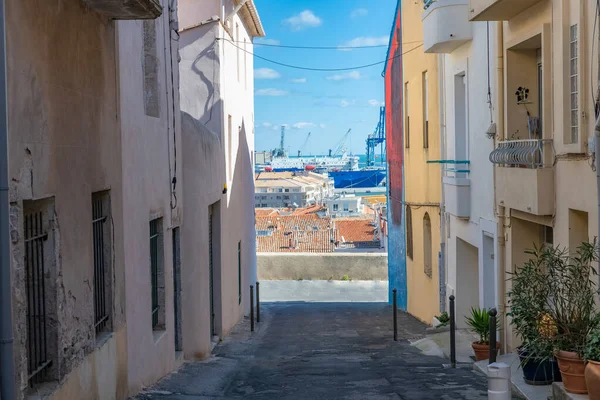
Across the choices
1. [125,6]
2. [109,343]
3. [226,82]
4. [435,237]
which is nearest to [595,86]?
[125,6]

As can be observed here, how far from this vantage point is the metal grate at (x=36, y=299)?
6547 mm

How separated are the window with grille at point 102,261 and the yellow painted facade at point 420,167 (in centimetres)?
1029

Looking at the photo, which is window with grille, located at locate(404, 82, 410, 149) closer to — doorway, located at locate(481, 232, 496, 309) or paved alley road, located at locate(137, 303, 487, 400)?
paved alley road, located at locate(137, 303, 487, 400)

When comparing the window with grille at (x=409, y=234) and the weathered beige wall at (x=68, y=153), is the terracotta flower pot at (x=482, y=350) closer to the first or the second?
the weathered beige wall at (x=68, y=153)

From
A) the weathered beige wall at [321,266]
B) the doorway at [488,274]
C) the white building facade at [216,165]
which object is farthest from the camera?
the weathered beige wall at [321,266]

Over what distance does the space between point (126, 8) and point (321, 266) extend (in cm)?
2717

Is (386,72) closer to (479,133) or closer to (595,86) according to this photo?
(479,133)

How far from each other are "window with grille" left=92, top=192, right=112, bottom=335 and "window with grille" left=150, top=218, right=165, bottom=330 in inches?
106

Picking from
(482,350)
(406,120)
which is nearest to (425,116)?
(406,120)

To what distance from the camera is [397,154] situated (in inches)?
955

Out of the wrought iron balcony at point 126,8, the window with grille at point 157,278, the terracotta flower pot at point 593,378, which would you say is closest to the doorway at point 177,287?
the window with grille at point 157,278

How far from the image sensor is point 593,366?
6.95m

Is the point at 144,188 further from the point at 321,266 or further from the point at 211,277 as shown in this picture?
the point at 321,266

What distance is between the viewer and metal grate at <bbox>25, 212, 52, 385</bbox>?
258 inches
